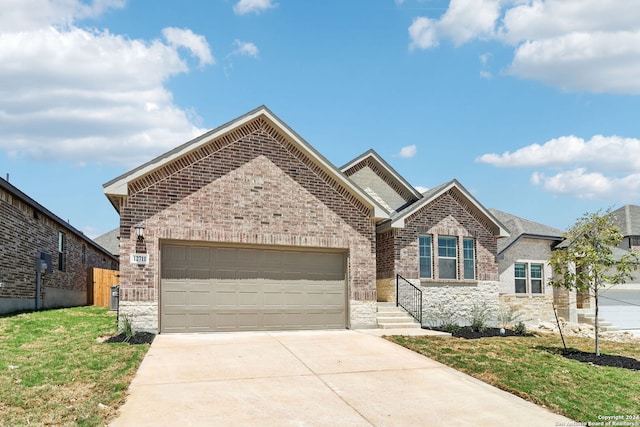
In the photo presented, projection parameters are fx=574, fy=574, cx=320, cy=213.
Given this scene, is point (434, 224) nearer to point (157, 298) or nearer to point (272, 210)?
point (272, 210)

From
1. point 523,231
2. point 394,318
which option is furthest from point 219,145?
point 523,231

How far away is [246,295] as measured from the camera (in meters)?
15.5

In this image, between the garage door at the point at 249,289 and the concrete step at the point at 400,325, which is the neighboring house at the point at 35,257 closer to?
the garage door at the point at 249,289

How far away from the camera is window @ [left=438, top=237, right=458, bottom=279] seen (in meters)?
20.6

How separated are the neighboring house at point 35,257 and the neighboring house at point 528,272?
1798cm

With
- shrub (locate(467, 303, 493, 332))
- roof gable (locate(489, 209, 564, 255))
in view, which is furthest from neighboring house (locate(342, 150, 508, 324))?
roof gable (locate(489, 209, 564, 255))

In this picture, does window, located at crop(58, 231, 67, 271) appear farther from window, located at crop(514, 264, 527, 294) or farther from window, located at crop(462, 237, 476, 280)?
window, located at crop(514, 264, 527, 294)

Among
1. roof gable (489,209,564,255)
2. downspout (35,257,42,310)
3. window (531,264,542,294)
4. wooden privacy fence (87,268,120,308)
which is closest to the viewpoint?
downspout (35,257,42,310)

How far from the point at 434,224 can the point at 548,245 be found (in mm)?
7535

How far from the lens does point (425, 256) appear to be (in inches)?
801

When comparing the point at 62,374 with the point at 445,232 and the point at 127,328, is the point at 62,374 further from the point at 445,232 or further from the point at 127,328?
the point at 445,232

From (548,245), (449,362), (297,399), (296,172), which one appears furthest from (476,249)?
(297,399)

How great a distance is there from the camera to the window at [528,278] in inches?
945

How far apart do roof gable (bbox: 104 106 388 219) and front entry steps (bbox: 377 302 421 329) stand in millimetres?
3112
